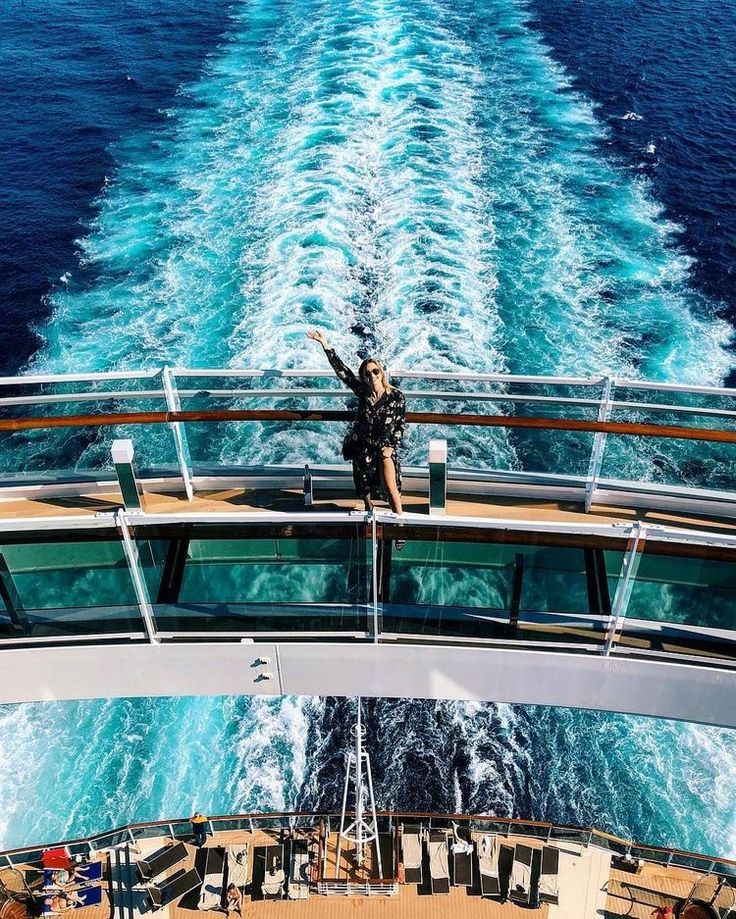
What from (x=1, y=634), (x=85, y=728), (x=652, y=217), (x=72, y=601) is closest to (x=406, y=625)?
(x=72, y=601)

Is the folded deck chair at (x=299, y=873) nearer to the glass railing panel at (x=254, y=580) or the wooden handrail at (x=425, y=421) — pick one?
the glass railing panel at (x=254, y=580)

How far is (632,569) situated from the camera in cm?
586

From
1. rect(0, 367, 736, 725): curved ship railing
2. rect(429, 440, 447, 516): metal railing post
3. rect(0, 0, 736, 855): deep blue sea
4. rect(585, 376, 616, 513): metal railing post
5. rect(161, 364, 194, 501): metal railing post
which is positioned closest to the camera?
rect(429, 440, 447, 516): metal railing post

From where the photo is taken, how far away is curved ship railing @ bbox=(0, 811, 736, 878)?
896 centimetres

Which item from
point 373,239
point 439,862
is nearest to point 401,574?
point 439,862

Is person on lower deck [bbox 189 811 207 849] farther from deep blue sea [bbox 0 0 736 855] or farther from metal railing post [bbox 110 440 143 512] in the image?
metal railing post [bbox 110 440 143 512]

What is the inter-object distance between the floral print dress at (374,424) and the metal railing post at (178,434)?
131 centimetres

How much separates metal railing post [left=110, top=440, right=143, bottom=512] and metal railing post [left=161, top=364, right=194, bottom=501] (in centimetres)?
79

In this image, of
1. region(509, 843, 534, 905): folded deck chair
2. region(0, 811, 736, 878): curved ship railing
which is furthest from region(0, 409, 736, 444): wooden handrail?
region(509, 843, 534, 905): folded deck chair

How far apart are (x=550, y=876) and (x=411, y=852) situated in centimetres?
144

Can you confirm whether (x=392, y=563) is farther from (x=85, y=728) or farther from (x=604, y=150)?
(x=604, y=150)

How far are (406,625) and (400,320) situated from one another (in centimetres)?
1268

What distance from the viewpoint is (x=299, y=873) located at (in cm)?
918

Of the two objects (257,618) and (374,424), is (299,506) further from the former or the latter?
(374,424)
